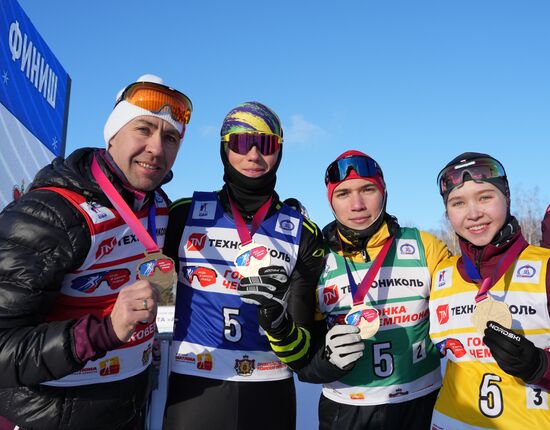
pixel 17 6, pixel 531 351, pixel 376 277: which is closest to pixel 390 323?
pixel 376 277

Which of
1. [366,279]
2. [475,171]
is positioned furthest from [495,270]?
[366,279]

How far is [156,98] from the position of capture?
8.69 feet

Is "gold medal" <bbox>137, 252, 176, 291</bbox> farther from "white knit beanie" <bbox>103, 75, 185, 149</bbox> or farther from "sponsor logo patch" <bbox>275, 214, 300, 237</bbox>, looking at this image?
"sponsor logo patch" <bbox>275, 214, 300, 237</bbox>

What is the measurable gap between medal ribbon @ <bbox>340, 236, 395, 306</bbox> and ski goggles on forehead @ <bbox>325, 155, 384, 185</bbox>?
578 mm

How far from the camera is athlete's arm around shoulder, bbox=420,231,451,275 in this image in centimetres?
318

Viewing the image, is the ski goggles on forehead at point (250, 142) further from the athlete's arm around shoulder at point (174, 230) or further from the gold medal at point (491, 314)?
the gold medal at point (491, 314)

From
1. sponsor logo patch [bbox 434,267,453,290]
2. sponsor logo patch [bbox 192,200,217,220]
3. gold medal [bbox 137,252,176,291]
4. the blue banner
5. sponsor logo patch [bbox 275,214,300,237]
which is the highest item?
the blue banner

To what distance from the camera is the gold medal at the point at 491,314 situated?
7.80 feet

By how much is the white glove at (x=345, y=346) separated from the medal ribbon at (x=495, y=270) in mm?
785

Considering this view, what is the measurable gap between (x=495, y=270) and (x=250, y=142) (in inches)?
74.3

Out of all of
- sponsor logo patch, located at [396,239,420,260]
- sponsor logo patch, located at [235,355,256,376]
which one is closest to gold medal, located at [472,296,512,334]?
sponsor logo patch, located at [396,239,420,260]

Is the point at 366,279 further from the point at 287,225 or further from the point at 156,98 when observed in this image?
the point at 156,98

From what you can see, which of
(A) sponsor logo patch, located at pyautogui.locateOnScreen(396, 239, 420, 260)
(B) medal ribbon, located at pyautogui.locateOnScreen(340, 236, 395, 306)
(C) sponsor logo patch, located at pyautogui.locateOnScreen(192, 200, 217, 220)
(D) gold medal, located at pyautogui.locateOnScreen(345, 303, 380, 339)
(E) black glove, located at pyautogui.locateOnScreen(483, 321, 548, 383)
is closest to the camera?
(E) black glove, located at pyautogui.locateOnScreen(483, 321, 548, 383)

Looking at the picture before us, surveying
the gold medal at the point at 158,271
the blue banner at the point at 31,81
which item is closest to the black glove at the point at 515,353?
the gold medal at the point at 158,271
